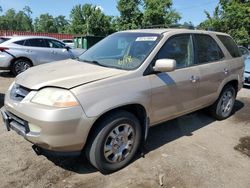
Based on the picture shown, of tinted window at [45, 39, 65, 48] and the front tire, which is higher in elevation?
tinted window at [45, 39, 65, 48]

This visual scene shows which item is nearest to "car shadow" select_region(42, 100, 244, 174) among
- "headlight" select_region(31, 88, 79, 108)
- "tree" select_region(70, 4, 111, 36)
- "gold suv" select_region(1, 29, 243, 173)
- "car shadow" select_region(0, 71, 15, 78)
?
"gold suv" select_region(1, 29, 243, 173)

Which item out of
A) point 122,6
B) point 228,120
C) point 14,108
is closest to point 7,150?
point 14,108

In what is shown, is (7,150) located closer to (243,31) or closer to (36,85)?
(36,85)

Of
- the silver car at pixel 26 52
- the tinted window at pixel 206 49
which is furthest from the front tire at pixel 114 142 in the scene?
the silver car at pixel 26 52

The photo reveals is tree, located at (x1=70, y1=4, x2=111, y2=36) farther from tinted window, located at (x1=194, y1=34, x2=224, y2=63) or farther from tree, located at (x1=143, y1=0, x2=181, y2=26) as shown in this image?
tinted window, located at (x1=194, y1=34, x2=224, y2=63)

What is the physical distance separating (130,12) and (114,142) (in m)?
42.3

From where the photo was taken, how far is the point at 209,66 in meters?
5.14

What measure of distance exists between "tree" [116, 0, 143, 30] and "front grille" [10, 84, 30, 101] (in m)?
40.6

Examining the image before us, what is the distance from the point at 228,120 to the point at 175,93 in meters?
2.35

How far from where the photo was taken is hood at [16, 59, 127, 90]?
11.3 feet

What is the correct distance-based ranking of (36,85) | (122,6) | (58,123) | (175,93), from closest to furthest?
(58,123) < (36,85) < (175,93) < (122,6)

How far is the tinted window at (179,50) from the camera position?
4316mm

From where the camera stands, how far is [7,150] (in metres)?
4.27

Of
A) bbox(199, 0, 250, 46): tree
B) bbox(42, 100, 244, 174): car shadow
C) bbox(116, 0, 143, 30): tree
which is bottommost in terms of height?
bbox(42, 100, 244, 174): car shadow
